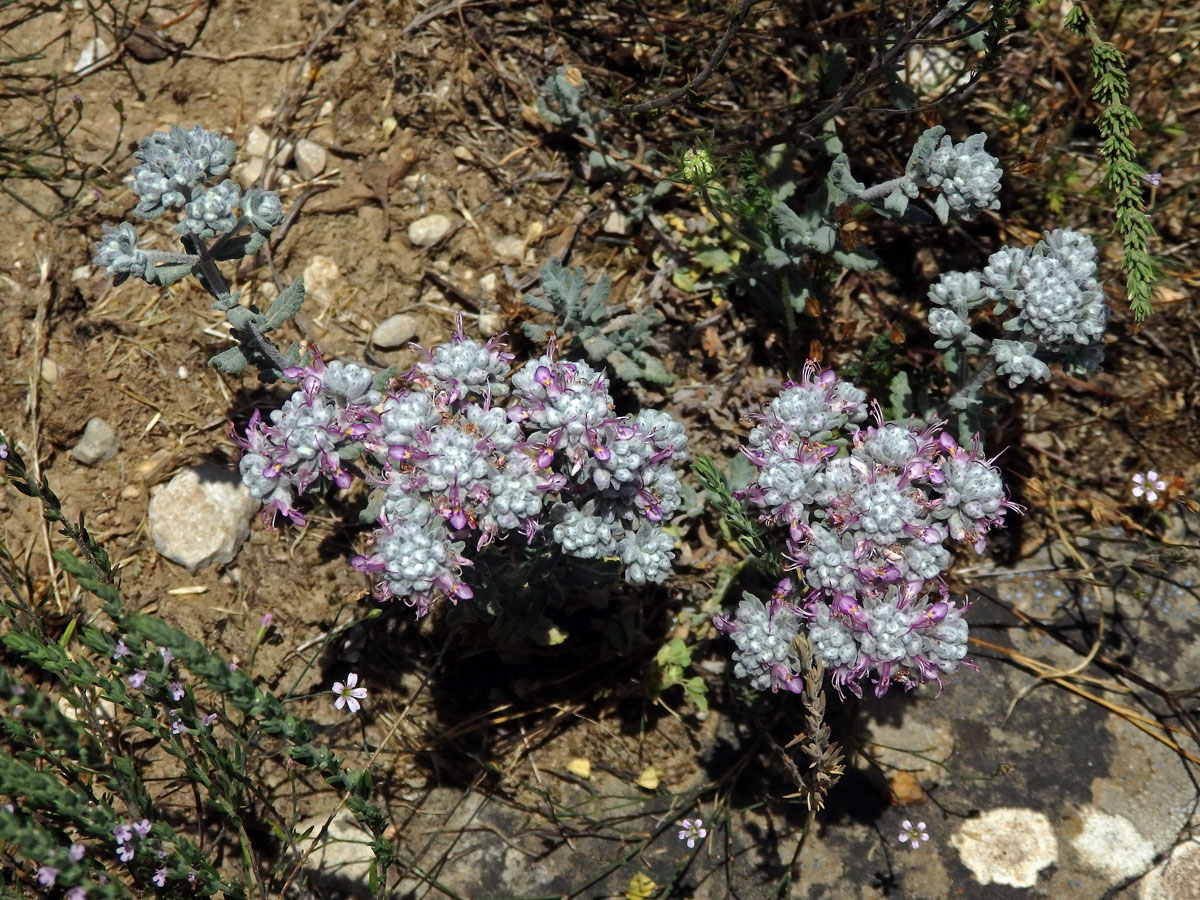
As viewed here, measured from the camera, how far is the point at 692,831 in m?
4.43

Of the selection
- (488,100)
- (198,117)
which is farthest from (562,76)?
(198,117)

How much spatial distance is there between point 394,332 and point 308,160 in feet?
3.60

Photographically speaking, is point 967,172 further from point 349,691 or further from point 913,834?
point 349,691

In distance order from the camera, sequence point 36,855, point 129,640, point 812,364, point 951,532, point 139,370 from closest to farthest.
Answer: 1. point 36,855
2. point 129,640
3. point 951,532
4. point 812,364
5. point 139,370

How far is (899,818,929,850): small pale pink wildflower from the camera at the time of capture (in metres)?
4.41

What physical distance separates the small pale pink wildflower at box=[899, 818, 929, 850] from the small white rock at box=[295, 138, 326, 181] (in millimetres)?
4615

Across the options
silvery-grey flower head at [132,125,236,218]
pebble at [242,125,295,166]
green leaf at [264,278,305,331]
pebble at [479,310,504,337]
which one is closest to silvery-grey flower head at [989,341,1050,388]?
pebble at [479,310,504,337]

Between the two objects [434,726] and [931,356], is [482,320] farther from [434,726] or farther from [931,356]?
[931,356]

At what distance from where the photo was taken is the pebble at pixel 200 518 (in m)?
4.70

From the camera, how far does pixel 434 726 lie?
466 cm

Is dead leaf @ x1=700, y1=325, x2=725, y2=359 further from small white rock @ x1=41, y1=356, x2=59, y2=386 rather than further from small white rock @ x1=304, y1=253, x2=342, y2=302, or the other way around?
small white rock @ x1=41, y1=356, x2=59, y2=386


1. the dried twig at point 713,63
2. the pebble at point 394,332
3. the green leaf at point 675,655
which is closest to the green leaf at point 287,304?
the pebble at point 394,332

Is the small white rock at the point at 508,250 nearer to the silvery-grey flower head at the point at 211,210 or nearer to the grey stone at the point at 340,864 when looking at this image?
the silvery-grey flower head at the point at 211,210

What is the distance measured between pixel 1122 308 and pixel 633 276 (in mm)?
2795
